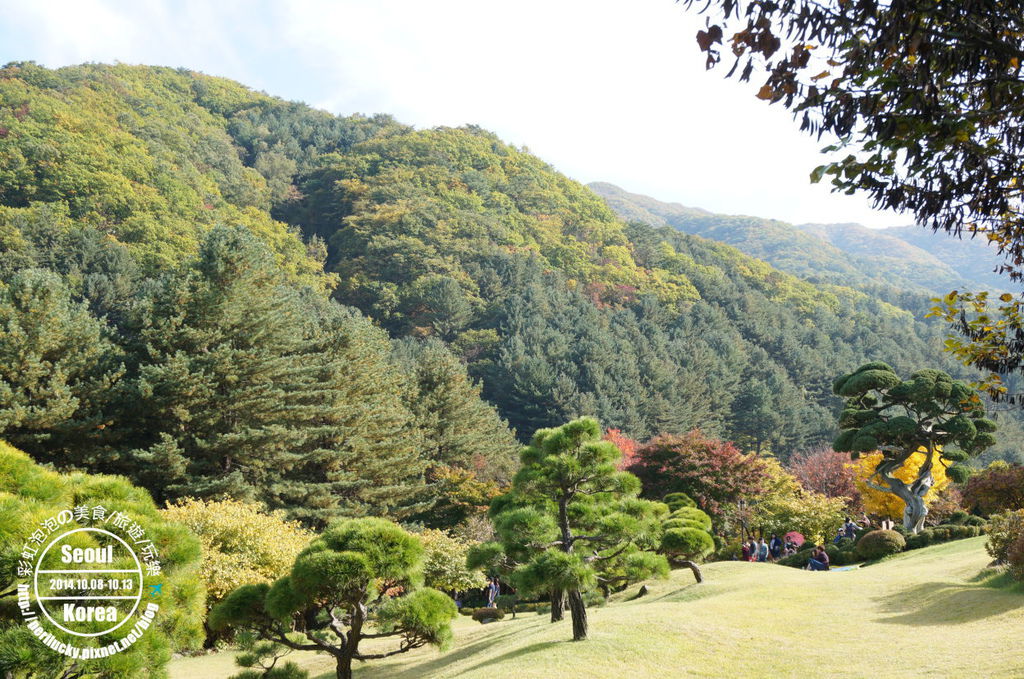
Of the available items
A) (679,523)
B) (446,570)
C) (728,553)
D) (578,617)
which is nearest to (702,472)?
(728,553)

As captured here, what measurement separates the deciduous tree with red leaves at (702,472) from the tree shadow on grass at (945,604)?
13251 millimetres

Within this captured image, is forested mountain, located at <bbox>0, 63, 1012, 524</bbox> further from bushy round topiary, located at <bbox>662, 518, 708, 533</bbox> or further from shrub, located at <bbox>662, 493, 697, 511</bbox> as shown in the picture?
bushy round topiary, located at <bbox>662, 518, 708, 533</bbox>

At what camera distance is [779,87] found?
3779 millimetres

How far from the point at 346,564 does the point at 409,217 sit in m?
64.4

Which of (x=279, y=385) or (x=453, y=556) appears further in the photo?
(x=279, y=385)

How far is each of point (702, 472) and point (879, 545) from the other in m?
7.41

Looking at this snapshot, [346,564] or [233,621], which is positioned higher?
[346,564]

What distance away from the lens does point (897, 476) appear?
26.3 metres

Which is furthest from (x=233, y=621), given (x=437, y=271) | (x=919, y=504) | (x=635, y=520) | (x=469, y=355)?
(x=437, y=271)

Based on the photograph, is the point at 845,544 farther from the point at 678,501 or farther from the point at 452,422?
the point at 452,422

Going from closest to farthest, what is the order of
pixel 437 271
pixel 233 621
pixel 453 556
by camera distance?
pixel 233 621 → pixel 453 556 → pixel 437 271

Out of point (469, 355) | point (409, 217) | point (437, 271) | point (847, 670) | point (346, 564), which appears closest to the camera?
point (847, 670)

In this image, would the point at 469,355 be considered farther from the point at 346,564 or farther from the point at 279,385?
the point at 346,564

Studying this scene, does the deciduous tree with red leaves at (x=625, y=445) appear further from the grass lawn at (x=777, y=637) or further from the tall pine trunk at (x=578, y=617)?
the tall pine trunk at (x=578, y=617)
